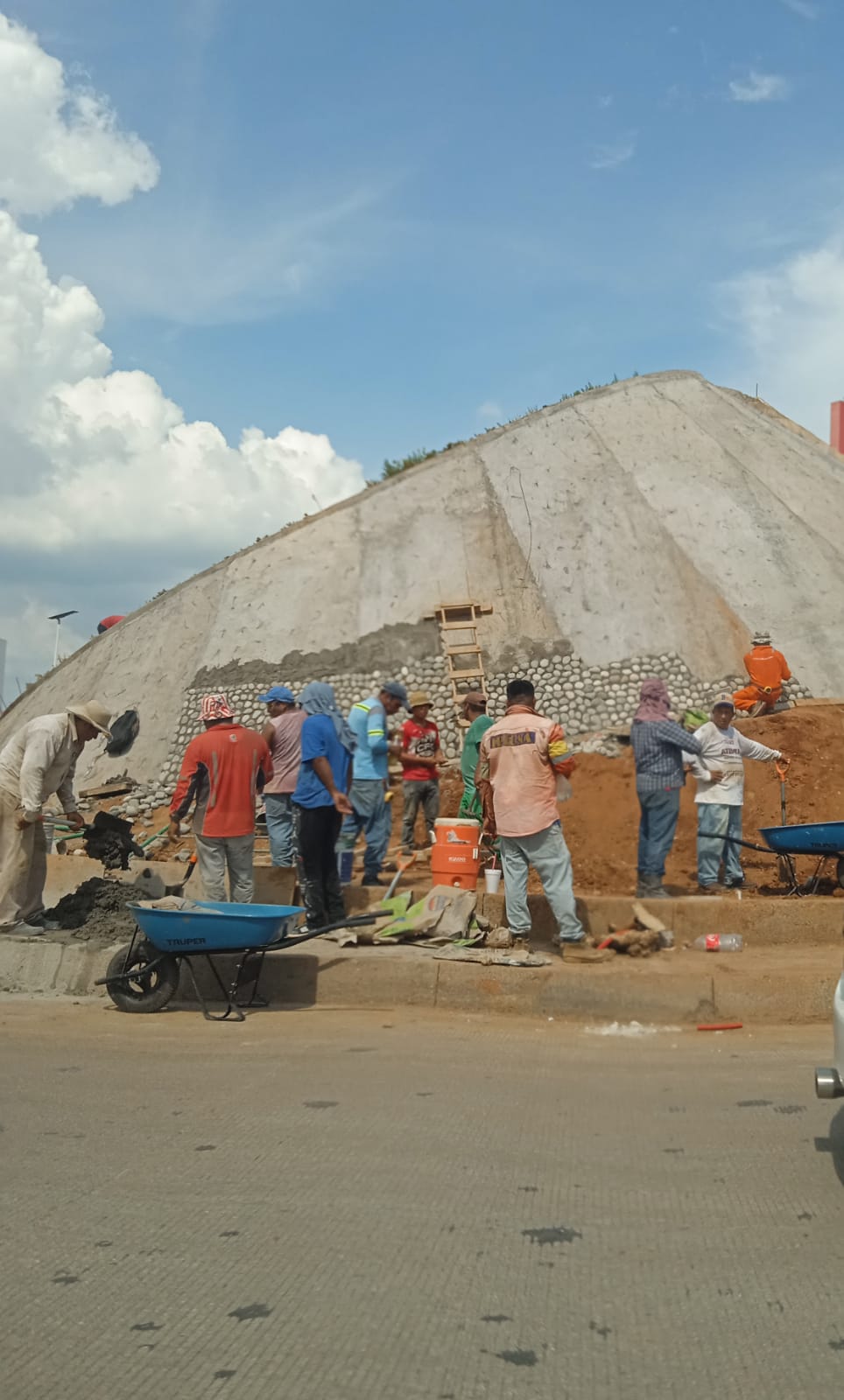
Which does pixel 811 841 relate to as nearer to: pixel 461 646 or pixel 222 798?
pixel 222 798

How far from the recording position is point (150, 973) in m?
8.55

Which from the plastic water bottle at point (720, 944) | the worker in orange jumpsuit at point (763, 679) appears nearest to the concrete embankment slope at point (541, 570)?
the worker in orange jumpsuit at point (763, 679)

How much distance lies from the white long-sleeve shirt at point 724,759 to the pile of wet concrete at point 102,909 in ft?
16.5

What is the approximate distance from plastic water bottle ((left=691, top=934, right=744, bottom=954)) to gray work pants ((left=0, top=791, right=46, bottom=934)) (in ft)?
16.6

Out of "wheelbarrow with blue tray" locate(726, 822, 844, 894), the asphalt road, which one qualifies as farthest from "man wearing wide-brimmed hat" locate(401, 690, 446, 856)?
the asphalt road

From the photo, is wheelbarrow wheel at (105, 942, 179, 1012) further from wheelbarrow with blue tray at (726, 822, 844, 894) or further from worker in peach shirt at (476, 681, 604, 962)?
wheelbarrow with blue tray at (726, 822, 844, 894)

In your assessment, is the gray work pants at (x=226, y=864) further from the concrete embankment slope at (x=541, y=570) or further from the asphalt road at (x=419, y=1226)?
the concrete embankment slope at (x=541, y=570)

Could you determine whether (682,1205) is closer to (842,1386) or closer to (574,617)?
(842,1386)

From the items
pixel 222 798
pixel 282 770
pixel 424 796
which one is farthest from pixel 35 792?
pixel 424 796

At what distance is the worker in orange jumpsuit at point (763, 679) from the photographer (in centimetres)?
2181

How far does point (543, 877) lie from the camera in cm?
927

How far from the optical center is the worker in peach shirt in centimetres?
911

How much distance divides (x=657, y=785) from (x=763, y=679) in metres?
11.3

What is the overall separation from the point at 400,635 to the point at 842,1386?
23.6m
